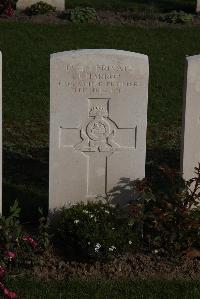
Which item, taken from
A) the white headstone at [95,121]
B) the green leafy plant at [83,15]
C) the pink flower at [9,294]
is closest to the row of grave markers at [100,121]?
the white headstone at [95,121]

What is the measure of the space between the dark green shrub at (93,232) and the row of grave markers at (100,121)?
29cm

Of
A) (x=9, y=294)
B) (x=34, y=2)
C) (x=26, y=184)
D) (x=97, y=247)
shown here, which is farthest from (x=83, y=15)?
(x=9, y=294)

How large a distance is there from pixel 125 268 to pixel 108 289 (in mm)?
416

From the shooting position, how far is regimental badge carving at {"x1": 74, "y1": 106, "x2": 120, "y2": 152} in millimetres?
7203

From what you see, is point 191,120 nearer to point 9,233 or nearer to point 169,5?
point 9,233

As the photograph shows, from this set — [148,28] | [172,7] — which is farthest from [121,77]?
[172,7]

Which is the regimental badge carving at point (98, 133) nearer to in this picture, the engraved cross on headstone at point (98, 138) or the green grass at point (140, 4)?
the engraved cross on headstone at point (98, 138)

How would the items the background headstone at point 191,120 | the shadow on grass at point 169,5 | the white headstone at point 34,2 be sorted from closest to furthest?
the background headstone at point 191,120
the white headstone at point 34,2
the shadow on grass at point 169,5

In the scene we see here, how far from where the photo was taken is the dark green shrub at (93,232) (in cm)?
684

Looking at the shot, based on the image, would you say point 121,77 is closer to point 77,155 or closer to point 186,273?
point 77,155

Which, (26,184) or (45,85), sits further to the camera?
(45,85)

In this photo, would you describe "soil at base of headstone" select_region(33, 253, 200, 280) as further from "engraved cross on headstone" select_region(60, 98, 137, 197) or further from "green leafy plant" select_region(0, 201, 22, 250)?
"engraved cross on headstone" select_region(60, 98, 137, 197)

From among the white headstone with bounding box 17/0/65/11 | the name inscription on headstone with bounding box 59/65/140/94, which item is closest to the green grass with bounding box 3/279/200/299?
the name inscription on headstone with bounding box 59/65/140/94

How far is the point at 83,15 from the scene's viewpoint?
53.2ft
